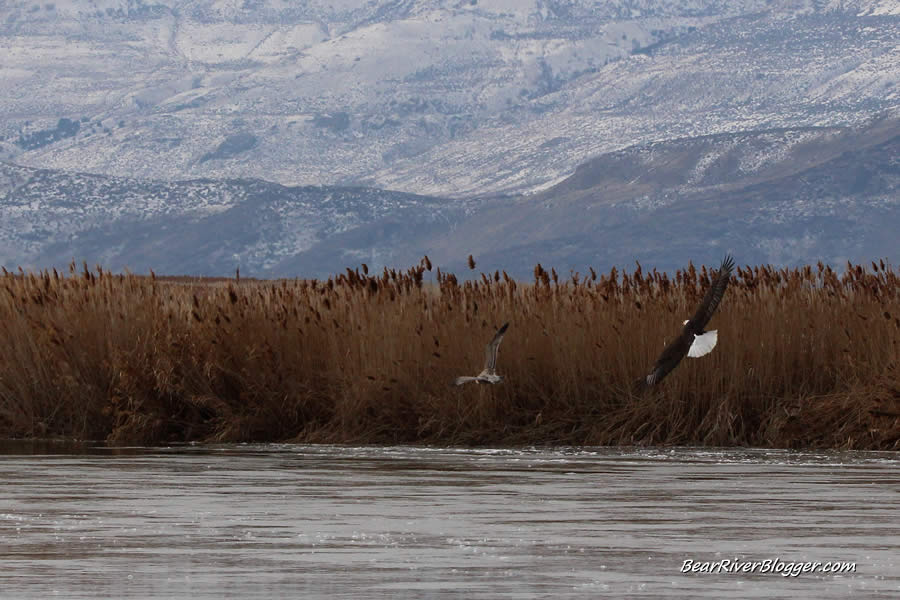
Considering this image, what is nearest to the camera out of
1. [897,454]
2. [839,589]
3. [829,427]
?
[839,589]

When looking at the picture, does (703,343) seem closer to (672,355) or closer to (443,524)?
(672,355)

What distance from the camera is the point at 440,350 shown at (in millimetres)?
17844

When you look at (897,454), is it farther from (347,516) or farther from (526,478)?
(347,516)

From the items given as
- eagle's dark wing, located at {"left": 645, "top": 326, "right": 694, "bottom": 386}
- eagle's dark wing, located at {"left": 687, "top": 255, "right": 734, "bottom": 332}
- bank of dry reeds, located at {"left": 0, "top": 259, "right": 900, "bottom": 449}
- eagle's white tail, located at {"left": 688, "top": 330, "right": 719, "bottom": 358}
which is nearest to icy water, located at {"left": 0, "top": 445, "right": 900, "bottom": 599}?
eagle's dark wing, located at {"left": 645, "top": 326, "right": 694, "bottom": 386}

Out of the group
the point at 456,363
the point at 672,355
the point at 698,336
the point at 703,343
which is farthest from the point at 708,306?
the point at 456,363

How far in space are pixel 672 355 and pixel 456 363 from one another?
2.88m

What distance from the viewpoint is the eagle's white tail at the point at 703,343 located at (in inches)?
563

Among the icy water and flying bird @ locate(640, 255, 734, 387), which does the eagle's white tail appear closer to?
flying bird @ locate(640, 255, 734, 387)

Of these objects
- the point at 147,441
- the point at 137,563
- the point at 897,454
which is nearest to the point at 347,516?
the point at 137,563

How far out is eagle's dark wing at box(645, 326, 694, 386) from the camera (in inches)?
A: 587

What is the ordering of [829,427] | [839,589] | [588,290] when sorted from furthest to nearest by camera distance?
[588,290] < [829,427] < [839,589]

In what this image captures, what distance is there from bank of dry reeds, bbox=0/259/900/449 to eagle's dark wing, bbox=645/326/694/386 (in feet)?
5.34

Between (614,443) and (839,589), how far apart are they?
9.16 metres

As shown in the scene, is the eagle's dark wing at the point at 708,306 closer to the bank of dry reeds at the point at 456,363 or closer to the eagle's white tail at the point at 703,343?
the eagle's white tail at the point at 703,343
